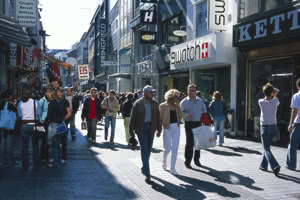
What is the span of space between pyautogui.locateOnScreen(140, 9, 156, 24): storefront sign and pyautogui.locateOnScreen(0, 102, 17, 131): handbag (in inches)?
632

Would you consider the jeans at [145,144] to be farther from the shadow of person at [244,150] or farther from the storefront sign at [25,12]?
the storefront sign at [25,12]

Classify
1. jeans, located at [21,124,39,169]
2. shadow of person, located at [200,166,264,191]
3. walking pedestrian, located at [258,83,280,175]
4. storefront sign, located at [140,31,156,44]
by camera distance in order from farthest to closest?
1. storefront sign, located at [140,31,156,44]
2. jeans, located at [21,124,39,169]
3. walking pedestrian, located at [258,83,280,175]
4. shadow of person, located at [200,166,264,191]

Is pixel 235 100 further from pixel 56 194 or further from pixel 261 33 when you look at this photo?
pixel 56 194

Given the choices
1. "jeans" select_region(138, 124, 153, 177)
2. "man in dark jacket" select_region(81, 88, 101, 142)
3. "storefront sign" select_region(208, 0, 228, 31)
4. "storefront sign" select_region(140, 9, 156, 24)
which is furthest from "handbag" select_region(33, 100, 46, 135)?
"storefront sign" select_region(140, 9, 156, 24)

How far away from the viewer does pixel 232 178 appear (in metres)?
6.67

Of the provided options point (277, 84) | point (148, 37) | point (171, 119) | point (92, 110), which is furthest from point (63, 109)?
point (148, 37)

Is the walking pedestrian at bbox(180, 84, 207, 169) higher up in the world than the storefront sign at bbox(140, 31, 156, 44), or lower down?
lower down

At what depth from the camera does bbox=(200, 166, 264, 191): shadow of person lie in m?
6.20

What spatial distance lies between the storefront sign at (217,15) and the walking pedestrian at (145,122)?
7940 mm

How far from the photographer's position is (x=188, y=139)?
25.0 ft

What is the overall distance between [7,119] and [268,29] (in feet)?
26.8

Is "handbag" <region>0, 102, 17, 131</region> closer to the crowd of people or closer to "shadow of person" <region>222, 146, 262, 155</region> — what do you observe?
the crowd of people

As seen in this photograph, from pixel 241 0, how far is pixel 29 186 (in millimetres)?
10719

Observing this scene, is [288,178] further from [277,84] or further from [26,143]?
[277,84]
